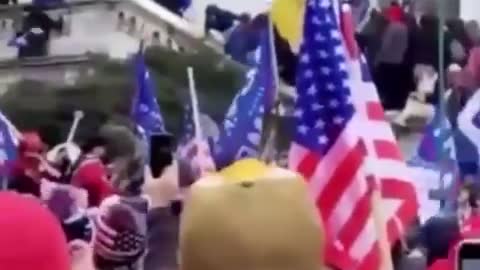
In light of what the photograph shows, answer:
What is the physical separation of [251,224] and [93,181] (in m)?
3.74

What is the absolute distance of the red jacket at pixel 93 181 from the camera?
8.41m

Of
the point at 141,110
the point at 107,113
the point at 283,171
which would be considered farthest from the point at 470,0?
the point at 283,171

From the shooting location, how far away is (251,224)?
4.94 meters

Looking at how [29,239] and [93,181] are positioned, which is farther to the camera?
[93,181]

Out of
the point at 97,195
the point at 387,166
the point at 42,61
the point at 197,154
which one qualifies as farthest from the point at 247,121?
the point at 42,61

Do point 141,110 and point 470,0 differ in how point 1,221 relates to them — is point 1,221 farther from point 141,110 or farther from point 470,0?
point 470,0

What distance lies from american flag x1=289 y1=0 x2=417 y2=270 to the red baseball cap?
2.37 meters

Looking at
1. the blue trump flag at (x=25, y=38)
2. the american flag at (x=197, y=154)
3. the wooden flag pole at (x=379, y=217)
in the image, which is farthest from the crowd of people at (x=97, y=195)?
the blue trump flag at (x=25, y=38)

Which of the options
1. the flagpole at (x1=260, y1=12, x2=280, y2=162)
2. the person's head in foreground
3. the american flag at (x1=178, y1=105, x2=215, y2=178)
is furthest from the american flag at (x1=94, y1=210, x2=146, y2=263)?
the person's head in foreground

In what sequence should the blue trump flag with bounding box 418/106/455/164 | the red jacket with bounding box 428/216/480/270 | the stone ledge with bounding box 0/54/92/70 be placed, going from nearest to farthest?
the red jacket with bounding box 428/216/480/270, the blue trump flag with bounding box 418/106/455/164, the stone ledge with bounding box 0/54/92/70

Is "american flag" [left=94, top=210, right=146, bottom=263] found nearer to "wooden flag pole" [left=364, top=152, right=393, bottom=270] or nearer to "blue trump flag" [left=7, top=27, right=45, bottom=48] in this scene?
"wooden flag pole" [left=364, top=152, right=393, bottom=270]

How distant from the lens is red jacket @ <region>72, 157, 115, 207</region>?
8.41 meters

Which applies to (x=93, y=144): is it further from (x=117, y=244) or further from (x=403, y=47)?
(x=403, y=47)

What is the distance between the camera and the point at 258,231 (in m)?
4.92
